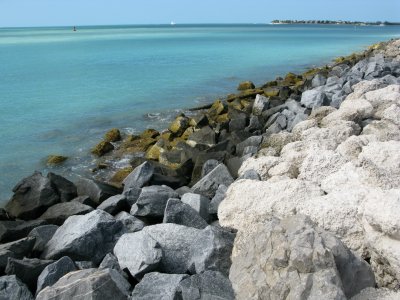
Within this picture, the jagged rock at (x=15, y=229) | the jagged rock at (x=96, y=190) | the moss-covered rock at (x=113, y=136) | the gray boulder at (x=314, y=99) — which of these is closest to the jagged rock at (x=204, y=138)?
the gray boulder at (x=314, y=99)

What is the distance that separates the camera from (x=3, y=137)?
1281cm

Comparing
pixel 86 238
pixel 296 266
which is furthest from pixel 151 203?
pixel 296 266

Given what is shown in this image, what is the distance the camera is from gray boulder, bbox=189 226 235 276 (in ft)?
13.8

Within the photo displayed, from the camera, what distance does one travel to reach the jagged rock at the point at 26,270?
427 centimetres

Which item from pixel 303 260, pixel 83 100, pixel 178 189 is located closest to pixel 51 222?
pixel 178 189

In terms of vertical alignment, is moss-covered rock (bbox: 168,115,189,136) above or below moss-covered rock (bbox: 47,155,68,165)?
above

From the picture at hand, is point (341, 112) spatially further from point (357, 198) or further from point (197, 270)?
point (197, 270)

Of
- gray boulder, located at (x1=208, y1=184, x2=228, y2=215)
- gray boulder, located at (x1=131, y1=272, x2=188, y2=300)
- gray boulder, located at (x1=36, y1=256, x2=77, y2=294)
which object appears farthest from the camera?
gray boulder, located at (x1=208, y1=184, x2=228, y2=215)

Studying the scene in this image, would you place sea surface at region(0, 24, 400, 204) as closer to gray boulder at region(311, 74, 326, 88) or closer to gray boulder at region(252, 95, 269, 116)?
gray boulder at region(252, 95, 269, 116)

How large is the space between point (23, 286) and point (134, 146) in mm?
7342

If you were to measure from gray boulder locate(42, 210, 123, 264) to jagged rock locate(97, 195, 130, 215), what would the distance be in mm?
754

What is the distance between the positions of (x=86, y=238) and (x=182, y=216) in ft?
3.65

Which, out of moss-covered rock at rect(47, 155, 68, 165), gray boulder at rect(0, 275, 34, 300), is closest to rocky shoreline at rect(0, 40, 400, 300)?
gray boulder at rect(0, 275, 34, 300)

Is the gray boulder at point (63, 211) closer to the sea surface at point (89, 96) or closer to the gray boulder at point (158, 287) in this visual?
the gray boulder at point (158, 287)
